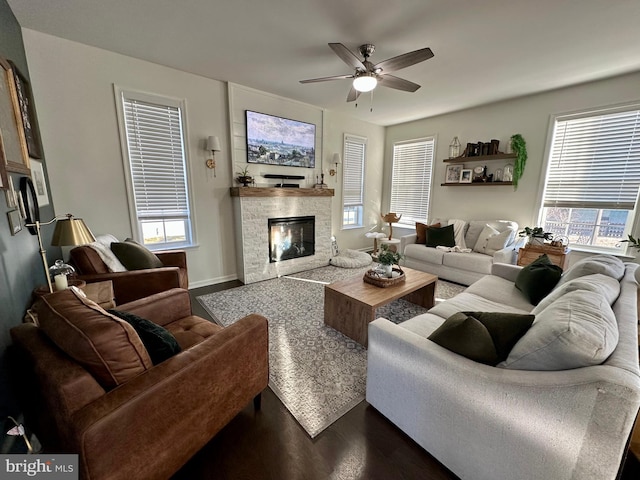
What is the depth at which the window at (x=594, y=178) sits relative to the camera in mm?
3107

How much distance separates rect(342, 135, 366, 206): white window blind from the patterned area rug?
6.86ft

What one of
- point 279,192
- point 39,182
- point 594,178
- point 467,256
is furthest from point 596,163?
point 39,182

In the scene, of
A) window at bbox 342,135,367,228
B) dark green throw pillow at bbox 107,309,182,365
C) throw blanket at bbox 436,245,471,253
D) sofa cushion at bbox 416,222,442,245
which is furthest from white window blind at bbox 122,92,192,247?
throw blanket at bbox 436,245,471,253

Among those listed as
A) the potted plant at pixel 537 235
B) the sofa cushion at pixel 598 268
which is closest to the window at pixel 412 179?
the potted plant at pixel 537 235

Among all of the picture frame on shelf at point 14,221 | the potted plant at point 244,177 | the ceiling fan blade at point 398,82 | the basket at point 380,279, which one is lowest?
the basket at point 380,279

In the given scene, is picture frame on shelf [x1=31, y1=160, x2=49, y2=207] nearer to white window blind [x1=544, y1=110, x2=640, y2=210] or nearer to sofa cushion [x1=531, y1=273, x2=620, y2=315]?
sofa cushion [x1=531, y1=273, x2=620, y2=315]

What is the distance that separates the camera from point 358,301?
87.4 inches

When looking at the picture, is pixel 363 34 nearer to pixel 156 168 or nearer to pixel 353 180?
pixel 156 168

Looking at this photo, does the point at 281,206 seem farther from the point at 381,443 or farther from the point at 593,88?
the point at 593,88

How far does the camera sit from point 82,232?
173cm

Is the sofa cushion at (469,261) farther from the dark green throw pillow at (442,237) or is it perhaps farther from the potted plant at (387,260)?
the potted plant at (387,260)

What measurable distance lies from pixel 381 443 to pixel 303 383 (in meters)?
0.62

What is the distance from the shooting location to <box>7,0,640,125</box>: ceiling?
76.5 inches

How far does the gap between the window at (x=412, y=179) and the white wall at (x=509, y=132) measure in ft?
0.55
